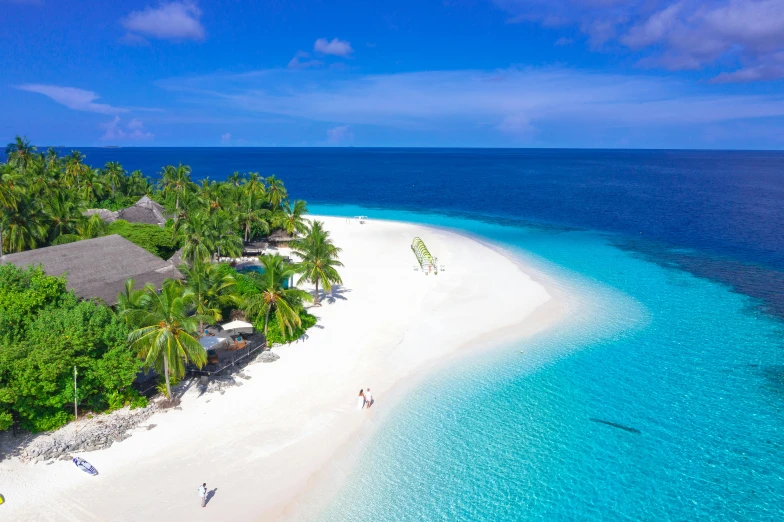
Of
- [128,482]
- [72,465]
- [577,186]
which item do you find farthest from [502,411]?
[577,186]

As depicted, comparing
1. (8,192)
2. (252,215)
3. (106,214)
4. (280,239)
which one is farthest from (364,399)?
(106,214)

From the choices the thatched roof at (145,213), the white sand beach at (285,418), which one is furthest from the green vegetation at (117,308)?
the white sand beach at (285,418)

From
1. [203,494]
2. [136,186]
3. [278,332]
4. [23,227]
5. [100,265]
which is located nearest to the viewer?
[203,494]

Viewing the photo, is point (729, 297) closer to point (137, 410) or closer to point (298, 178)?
point (137, 410)

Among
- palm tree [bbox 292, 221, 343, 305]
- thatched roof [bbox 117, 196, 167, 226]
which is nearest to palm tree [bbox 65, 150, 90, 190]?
thatched roof [bbox 117, 196, 167, 226]

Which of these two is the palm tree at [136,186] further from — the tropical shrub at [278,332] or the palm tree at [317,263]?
the tropical shrub at [278,332]

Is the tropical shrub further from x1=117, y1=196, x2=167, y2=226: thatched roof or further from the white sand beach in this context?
x1=117, y1=196, x2=167, y2=226: thatched roof

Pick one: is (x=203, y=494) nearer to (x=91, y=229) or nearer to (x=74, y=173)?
(x=91, y=229)
